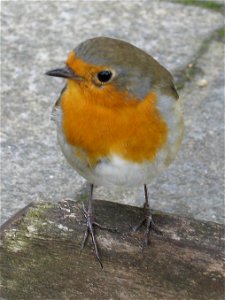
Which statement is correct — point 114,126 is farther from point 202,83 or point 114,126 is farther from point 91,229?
point 202,83

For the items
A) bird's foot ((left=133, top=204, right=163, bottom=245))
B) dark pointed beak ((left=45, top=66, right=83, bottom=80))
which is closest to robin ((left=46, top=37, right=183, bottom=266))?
dark pointed beak ((left=45, top=66, right=83, bottom=80))

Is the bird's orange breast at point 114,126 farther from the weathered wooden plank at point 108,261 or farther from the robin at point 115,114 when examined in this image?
the weathered wooden plank at point 108,261

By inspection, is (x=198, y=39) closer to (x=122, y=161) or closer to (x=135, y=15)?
(x=135, y=15)

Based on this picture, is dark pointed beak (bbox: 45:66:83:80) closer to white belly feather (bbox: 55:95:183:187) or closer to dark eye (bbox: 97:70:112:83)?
dark eye (bbox: 97:70:112:83)

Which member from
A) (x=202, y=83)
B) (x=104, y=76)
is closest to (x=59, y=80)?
(x=202, y=83)

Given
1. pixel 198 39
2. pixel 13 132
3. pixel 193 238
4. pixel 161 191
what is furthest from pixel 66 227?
pixel 198 39
